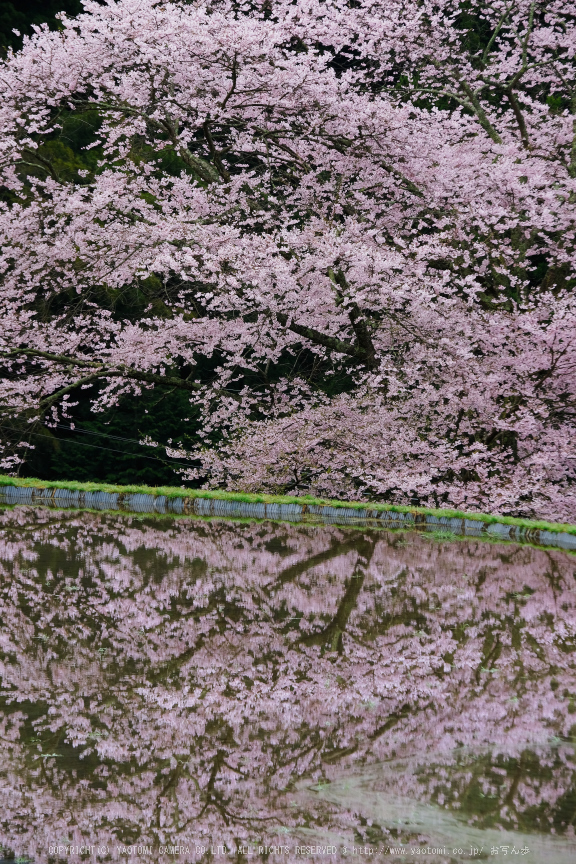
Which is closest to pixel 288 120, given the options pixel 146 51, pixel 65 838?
pixel 146 51

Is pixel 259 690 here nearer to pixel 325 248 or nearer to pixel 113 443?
pixel 325 248

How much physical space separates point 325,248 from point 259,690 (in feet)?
24.2

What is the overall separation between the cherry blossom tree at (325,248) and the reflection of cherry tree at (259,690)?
15.0ft

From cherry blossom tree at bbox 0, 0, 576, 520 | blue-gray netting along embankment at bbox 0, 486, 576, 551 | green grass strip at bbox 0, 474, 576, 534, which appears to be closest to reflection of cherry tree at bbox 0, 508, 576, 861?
blue-gray netting along embankment at bbox 0, 486, 576, 551

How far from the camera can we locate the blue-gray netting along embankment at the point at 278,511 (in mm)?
8758

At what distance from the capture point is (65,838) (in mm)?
2502

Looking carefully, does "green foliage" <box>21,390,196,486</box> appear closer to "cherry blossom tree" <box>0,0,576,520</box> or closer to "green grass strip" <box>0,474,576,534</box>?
"cherry blossom tree" <box>0,0,576,520</box>

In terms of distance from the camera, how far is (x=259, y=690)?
3820mm

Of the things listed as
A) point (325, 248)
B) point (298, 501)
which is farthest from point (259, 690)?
point (325, 248)

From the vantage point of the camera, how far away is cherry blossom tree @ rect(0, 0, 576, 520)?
10.8 m

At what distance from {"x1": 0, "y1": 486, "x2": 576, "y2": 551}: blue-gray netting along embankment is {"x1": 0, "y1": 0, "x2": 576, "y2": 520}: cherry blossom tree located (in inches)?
64.7

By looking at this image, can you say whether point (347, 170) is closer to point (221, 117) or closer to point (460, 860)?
point (221, 117)

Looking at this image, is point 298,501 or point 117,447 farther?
point 117,447

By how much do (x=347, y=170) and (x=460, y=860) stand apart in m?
10.5
